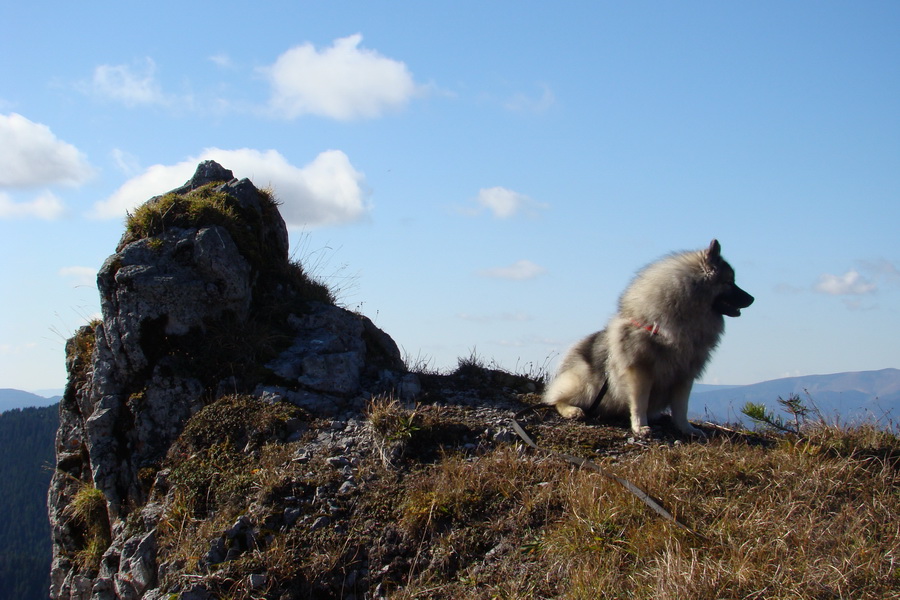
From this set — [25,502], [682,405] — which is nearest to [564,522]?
[682,405]

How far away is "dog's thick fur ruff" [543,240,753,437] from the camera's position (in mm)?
6445

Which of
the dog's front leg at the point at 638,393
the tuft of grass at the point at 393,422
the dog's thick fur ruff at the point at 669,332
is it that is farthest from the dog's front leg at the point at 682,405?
the tuft of grass at the point at 393,422

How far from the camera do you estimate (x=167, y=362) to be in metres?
6.90

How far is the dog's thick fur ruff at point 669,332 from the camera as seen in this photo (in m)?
6.45

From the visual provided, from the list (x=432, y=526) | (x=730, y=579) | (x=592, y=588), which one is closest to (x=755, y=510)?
(x=730, y=579)

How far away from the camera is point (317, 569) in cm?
469

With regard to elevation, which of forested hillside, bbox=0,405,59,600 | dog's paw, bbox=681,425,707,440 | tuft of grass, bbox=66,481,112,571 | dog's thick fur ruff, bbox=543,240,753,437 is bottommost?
forested hillside, bbox=0,405,59,600

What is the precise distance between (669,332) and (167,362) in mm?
4706

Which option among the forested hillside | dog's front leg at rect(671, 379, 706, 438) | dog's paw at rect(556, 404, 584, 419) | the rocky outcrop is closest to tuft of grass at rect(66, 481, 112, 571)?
the rocky outcrop

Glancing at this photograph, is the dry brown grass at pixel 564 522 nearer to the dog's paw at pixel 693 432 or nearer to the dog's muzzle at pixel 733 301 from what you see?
the dog's paw at pixel 693 432

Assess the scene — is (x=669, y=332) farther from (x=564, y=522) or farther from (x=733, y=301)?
(x=564, y=522)

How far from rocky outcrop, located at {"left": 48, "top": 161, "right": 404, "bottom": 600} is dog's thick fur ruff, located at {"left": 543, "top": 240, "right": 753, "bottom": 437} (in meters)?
2.22

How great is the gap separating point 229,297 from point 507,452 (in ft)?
11.4

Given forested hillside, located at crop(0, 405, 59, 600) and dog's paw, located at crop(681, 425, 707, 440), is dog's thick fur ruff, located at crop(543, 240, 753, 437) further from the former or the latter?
forested hillside, located at crop(0, 405, 59, 600)
